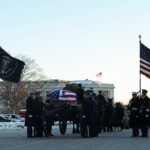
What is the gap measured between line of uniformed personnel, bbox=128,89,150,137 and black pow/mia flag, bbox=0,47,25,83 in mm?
6267

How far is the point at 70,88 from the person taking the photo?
88.3 meters

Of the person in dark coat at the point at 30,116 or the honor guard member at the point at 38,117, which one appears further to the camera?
the honor guard member at the point at 38,117

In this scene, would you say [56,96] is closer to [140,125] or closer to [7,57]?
[140,125]

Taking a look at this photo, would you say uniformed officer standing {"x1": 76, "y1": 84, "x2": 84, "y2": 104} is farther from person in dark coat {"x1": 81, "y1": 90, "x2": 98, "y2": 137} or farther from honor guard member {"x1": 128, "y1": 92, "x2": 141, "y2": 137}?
honor guard member {"x1": 128, "y1": 92, "x2": 141, "y2": 137}

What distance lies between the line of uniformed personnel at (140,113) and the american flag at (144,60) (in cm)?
582

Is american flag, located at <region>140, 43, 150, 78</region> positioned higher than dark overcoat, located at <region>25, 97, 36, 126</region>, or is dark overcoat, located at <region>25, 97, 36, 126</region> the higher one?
american flag, located at <region>140, 43, 150, 78</region>

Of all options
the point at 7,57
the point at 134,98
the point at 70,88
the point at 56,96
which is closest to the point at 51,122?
the point at 56,96

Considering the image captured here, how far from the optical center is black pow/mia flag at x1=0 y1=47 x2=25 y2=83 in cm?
1469

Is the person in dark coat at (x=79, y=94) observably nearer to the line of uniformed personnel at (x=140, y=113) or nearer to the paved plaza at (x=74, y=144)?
the line of uniformed personnel at (x=140, y=113)

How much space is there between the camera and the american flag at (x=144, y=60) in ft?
86.4

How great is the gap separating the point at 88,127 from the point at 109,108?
8.36m

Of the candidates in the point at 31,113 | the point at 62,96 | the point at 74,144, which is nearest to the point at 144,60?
the point at 62,96

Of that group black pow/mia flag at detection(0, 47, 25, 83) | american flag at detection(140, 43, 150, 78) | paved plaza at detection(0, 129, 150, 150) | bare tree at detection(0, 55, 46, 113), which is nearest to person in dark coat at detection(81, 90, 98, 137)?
paved plaza at detection(0, 129, 150, 150)

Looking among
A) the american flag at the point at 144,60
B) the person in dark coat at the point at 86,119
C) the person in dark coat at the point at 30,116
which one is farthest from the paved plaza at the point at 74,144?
the american flag at the point at 144,60
